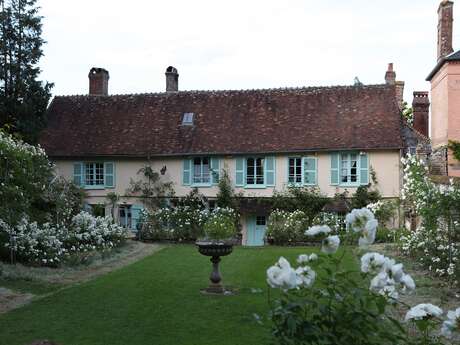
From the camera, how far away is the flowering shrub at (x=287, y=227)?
1928cm

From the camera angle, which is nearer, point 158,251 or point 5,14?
point 158,251

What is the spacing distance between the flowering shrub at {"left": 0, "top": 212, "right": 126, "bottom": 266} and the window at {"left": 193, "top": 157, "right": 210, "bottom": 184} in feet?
19.5

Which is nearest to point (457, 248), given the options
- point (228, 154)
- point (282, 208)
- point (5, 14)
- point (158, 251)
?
point (158, 251)

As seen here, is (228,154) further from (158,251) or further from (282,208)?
(158,251)

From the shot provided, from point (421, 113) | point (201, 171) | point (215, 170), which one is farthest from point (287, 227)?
point (421, 113)

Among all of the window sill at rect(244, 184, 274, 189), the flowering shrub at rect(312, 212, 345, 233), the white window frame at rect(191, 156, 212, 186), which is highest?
the white window frame at rect(191, 156, 212, 186)

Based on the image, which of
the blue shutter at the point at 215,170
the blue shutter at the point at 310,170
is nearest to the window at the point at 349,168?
the blue shutter at the point at 310,170

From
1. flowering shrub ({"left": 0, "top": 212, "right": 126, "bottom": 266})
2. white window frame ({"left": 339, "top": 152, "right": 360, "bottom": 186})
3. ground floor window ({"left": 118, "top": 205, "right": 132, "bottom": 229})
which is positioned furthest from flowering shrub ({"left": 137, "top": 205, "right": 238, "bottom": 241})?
white window frame ({"left": 339, "top": 152, "right": 360, "bottom": 186})

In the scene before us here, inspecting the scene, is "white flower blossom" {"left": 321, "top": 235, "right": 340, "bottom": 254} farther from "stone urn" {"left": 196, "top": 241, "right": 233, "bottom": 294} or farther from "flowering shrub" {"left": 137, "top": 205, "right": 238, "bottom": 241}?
"flowering shrub" {"left": 137, "top": 205, "right": 238, "bottom": 241}

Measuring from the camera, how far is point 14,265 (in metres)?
13.2

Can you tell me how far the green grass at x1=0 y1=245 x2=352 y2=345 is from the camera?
7.29m

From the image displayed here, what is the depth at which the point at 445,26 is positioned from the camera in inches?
1108

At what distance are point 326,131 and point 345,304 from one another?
19878mm

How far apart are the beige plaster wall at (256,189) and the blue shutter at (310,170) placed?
0.65 ft
